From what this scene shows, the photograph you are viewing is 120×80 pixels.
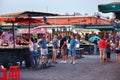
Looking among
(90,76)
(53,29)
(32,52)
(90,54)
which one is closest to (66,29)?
(53,29)

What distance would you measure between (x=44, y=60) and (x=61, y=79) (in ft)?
23.1

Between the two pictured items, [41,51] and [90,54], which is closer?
[41,51]

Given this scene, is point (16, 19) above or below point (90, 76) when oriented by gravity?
above

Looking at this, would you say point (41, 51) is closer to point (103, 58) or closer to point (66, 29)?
point (103, 58)

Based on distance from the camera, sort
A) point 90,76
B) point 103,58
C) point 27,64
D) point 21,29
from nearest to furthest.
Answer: point 90,76, point 27,64, point 103,58, point 21,29

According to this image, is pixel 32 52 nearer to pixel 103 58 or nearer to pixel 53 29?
pixel 103 58

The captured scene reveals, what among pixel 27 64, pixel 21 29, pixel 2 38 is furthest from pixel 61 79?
pixel 21 29

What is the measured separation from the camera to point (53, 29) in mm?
43562

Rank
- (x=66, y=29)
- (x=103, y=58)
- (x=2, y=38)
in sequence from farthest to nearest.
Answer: (x=66, y=29) < (x=103, y=58) < (x=2, y=38)

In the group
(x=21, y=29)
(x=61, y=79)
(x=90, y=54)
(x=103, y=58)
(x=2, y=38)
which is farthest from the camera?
(x=21, y=29)

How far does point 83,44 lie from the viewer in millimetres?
39875

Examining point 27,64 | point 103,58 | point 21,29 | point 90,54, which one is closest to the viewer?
point 27,64

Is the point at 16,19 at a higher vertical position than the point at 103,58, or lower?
higher

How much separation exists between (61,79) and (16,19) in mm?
6409
